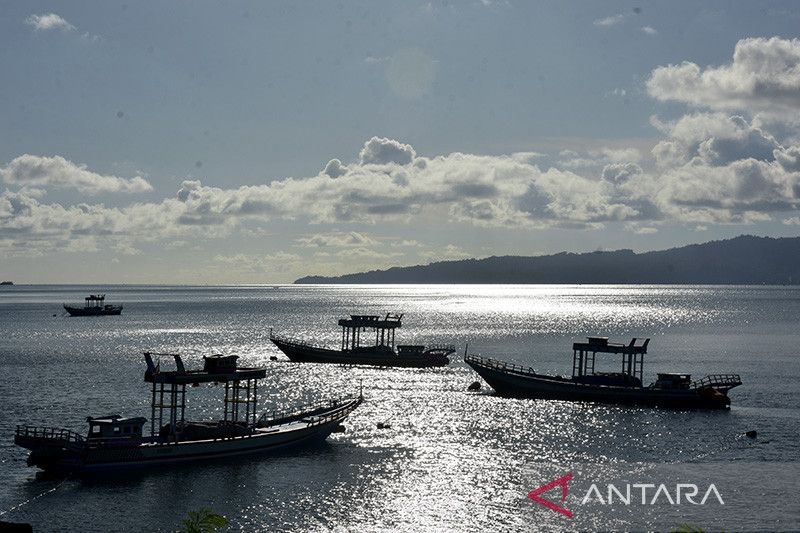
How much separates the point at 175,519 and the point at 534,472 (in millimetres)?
24819

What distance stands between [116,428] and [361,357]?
238 ft

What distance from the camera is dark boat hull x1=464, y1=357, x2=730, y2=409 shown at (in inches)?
3585

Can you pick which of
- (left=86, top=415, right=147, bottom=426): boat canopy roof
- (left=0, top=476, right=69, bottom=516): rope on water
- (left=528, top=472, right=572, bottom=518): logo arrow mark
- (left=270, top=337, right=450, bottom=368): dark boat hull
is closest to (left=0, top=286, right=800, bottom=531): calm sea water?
(left=0, top=476, right=69, bottom=516): rope on water

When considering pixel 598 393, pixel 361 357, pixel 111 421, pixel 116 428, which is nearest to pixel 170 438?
pixel 116 428

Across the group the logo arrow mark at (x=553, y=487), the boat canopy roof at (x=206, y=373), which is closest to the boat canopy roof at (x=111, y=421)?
the boat canopy roof at (x=206, y=373)

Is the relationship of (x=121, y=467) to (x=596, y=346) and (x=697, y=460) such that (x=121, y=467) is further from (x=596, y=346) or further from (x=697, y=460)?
(x=596, y=346)

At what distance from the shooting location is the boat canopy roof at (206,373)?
2532 inches

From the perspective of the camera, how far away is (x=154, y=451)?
61031 mm

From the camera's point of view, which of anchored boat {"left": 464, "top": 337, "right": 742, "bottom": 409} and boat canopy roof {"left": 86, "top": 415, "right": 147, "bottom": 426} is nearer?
boat canopy roof {"left": 86, "top": 415, "right": 147, "bottom": 426}

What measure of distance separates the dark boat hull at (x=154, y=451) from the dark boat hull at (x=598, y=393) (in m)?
34.4

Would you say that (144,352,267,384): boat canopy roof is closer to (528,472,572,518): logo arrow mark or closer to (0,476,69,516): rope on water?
(0,476,69,516): rope on water

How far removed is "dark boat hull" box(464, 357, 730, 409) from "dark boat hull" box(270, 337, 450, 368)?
3250 centimetres

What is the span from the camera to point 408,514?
165 ft

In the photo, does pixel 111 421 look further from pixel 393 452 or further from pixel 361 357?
pixel 361 357
